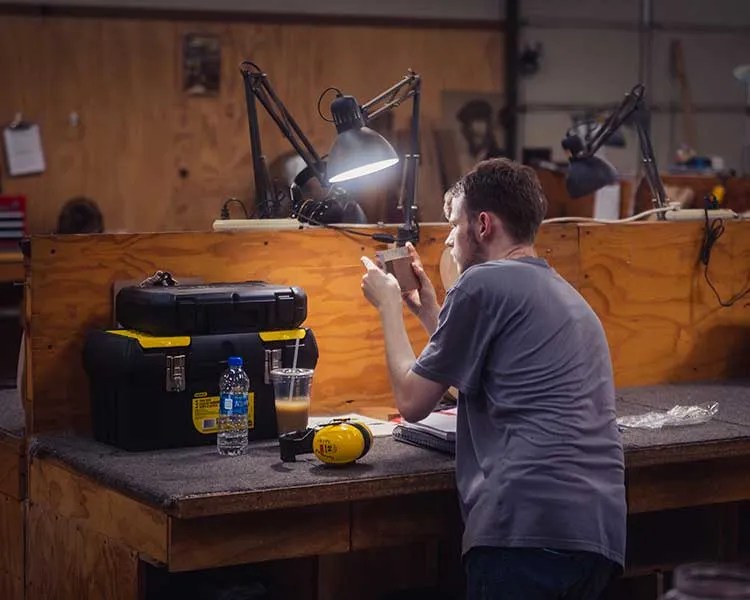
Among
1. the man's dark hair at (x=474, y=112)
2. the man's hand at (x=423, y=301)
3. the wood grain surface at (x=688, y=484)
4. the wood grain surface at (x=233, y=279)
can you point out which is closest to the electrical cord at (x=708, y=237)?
the wood grain surface at (x=233, y=279)

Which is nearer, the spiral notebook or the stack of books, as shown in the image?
the spiral notebook

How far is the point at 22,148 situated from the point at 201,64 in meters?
0.94

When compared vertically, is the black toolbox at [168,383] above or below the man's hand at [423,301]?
below

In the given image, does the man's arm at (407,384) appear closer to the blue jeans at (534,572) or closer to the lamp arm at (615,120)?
the blue jeans at (534,572)

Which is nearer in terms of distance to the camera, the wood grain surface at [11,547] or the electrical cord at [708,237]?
the wood grain surface at [11,547]

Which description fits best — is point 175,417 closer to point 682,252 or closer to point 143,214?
point 682,252

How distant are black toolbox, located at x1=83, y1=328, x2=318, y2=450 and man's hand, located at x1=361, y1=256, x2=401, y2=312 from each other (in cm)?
23

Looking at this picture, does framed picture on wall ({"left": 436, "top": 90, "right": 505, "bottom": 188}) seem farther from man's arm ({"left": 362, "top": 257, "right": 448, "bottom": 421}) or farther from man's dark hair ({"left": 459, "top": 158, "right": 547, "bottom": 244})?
man's dark hair ({"left": 459, "top": 158, "right": 547, "bottom": 244})

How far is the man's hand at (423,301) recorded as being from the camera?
330cm

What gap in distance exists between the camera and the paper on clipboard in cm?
612

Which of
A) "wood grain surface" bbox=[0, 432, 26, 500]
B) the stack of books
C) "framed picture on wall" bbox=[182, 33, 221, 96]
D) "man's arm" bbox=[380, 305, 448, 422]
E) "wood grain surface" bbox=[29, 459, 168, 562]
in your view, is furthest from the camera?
"framed picture on wall" bbox=[182, 33, 221, 96]

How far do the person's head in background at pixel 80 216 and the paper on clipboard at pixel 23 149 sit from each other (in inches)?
8.2

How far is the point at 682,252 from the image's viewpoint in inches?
158

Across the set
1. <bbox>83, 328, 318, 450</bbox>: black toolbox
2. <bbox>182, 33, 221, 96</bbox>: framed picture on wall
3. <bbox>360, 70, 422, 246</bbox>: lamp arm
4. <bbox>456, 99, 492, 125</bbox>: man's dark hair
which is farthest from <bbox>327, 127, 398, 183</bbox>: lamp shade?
<bbox>456, 99, 492, 125</bbox>: man's dark hair
